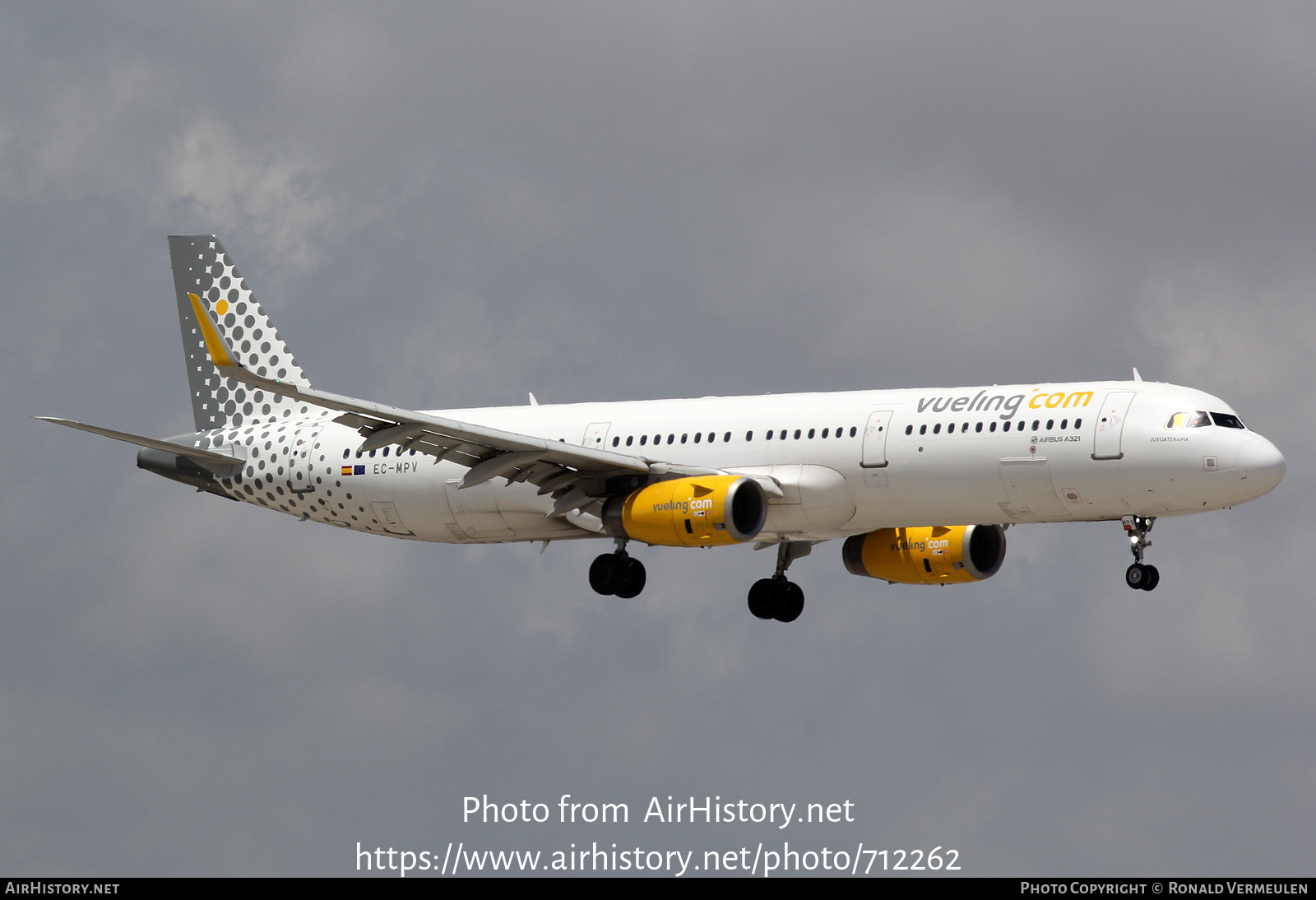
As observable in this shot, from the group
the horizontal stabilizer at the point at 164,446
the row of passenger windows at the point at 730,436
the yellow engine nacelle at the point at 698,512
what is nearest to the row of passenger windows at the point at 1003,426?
the row of passenger windows at the point at 730,436

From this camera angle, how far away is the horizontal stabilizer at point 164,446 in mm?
48594

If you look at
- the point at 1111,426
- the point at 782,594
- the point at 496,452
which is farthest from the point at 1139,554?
the point at 496,452

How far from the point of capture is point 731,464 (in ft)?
172

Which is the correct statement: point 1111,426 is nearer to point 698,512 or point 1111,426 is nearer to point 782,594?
point 698,512

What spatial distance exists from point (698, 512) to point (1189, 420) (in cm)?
1189

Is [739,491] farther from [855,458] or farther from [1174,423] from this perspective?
[1174,423]

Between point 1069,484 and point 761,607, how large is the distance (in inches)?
509

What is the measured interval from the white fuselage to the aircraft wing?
161 cm

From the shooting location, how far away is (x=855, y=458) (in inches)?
1971

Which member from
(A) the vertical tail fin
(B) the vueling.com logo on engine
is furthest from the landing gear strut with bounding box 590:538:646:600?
(A) the vertical tail fin

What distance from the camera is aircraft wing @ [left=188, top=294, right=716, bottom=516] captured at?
49.6 meters

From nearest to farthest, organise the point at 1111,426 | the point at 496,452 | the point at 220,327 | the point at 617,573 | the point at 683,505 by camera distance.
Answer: the point at 1111,426
the point at 683,505
the point at 496,452
the point at 617,573
the point at 220,327

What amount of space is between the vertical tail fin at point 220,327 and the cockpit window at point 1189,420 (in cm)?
2684

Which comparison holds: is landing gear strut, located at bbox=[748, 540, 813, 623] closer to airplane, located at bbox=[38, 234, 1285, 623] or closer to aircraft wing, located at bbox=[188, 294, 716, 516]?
airplane, located at bbox=[38, 234, 1285, 623]
